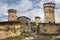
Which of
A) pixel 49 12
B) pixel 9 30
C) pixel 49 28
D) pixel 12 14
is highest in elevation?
pixel 49 12

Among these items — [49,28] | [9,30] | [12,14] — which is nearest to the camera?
[49,28]

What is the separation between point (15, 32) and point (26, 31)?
1584 millimetres

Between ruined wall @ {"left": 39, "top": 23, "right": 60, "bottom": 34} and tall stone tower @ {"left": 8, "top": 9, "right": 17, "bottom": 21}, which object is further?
tall stone tower @ {"left": 8, "top": 9, "right": 17, "bottom": 21}

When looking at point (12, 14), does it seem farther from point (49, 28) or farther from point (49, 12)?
point (49, 28)

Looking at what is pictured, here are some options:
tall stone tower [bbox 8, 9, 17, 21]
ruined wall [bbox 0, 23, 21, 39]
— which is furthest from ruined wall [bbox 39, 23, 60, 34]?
tall stone tower [bbox 8, 9, 17, 21]

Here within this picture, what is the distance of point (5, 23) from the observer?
3662 cm

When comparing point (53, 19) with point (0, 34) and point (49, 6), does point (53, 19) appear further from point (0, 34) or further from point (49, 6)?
point (0, 34)

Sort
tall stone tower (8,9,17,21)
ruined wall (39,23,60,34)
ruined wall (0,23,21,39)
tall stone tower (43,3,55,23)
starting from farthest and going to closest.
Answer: tall stone tower (8,9,17,21), tall stone tower (43,3,55,23), ruined wall (0,23,21,39), ruined wall (39,23,60,34)

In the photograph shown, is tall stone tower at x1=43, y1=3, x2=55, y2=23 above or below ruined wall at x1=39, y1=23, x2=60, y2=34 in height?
above

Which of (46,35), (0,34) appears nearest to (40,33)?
(46,35)

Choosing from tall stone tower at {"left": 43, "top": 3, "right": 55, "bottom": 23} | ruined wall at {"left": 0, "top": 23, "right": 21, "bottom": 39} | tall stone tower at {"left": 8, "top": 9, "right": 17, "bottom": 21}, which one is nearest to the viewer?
ruined wall at {"left": 0, "top": 23, "right": 21, "bottom": 39}

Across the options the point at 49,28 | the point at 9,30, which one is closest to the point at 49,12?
the point at 49,28

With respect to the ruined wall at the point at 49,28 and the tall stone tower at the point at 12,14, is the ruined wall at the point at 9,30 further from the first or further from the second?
the ruined wall at the point at 49,28

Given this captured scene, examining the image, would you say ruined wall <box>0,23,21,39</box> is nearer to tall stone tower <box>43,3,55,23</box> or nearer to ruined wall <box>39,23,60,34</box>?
ruined wall <box>39,23,60,34</box>
